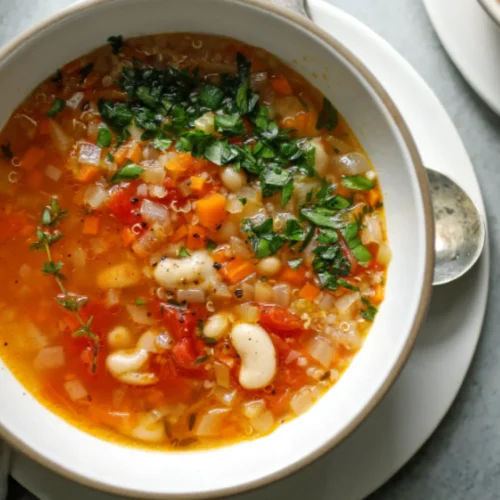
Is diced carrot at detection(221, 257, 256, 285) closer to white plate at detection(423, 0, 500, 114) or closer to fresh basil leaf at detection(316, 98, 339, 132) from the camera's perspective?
fresh basil leaf at detection(316, 98, 339, 132)

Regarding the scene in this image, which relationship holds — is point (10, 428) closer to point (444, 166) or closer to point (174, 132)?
point (174, 132)

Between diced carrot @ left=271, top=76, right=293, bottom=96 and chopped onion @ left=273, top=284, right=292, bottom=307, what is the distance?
2.22ft

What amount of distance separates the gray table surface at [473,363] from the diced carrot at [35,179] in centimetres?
131

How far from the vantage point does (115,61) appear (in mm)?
2564

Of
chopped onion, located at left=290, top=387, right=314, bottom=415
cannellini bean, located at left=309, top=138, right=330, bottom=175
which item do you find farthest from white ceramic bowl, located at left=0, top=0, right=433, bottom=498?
cannellini bean, located at left=309, top=138, right=330, bottom=175

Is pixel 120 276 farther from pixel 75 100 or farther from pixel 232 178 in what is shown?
pixel 75 100

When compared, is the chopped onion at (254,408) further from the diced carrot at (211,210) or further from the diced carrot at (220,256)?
the diced carrot at (211,210)

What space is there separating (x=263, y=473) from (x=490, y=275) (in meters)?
1.21

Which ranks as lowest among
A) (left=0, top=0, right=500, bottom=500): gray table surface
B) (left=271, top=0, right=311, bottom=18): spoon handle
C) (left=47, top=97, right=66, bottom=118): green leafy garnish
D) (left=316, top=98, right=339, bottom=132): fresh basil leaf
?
(left=0, top=0, right=500, bottom=500): gray table surface

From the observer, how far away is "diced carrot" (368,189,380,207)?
2.56 m

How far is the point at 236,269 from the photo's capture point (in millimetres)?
2592

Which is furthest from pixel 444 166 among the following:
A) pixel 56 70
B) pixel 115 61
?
pixel 56 70

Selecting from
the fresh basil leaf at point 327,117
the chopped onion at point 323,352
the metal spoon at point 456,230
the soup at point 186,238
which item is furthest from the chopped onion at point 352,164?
the chopped onion at point 323,352

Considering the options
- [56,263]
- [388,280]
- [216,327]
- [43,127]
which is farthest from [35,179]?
[388,280]
